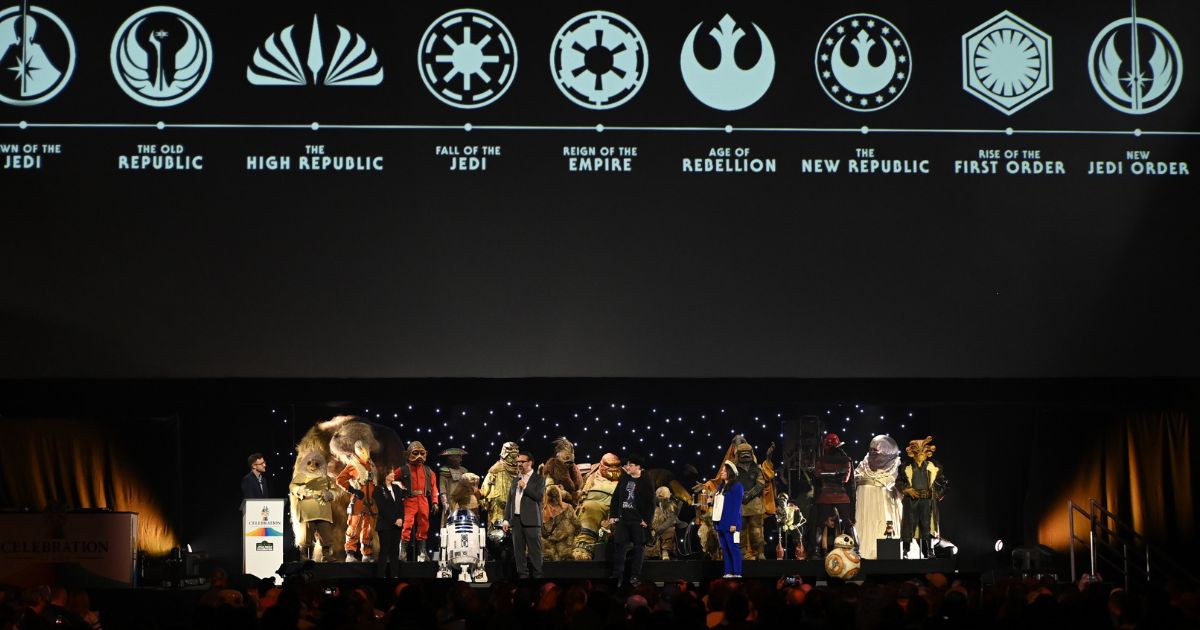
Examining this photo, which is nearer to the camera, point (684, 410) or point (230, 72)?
point (230, 72)

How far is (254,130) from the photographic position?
31.5ft

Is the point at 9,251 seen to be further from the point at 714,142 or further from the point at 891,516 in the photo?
the point at 891,516

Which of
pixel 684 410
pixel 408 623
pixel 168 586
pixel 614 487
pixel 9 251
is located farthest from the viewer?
pixel 684 410

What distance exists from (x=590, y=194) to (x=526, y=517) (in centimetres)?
334

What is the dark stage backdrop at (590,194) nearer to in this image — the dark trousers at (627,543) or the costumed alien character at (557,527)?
the dark trousers at (627,543)

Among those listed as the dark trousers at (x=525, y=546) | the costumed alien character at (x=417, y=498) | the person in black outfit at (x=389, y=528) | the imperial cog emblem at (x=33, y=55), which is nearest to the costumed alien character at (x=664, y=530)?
the dark trousers at (x=525, y=546)

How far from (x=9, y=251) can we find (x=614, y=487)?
19.7ft

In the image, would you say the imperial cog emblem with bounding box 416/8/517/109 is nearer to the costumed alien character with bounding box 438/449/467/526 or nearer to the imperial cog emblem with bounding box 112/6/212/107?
the imperial cog emblem with bounding box 112/6/212/107

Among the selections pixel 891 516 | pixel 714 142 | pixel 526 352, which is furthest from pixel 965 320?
pixel 891 516

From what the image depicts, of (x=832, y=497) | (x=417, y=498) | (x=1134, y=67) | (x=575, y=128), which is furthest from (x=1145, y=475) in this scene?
(x=417, y=498)

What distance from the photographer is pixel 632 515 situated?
466 inches

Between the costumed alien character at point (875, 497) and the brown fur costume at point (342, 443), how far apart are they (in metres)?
4.51

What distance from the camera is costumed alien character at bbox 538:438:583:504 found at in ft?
43.3

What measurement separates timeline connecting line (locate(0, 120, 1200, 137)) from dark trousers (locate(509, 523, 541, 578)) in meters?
3.78
